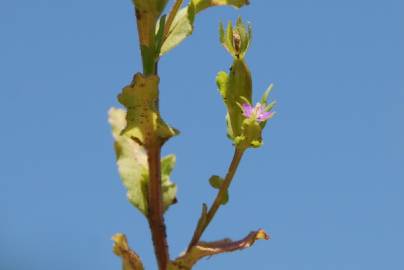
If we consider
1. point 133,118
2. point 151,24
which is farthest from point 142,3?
point 133,118

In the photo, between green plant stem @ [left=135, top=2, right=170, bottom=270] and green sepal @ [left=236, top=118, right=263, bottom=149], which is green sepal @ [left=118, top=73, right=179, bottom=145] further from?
green sepal @ [left=236, top=118, right=263, bottom=149]

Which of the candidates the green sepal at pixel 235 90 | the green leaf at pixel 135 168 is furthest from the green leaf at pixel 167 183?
the green sepal at pixel 235 90

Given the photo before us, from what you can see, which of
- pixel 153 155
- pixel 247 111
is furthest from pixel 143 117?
pixel 247 111

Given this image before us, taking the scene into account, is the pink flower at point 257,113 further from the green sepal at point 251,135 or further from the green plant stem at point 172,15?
the green plant stem at point 172,15

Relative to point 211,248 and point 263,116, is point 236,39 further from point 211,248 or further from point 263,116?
point 211,248

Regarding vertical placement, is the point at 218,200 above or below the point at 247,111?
below

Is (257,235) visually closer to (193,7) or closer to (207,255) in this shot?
(207,255)

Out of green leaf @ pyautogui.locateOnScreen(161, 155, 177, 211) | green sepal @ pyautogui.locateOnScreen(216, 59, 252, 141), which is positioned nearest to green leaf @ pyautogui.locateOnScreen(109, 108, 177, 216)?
green leaf @ pyautogui.locateOnScreen(161, 155, 177, 211)
